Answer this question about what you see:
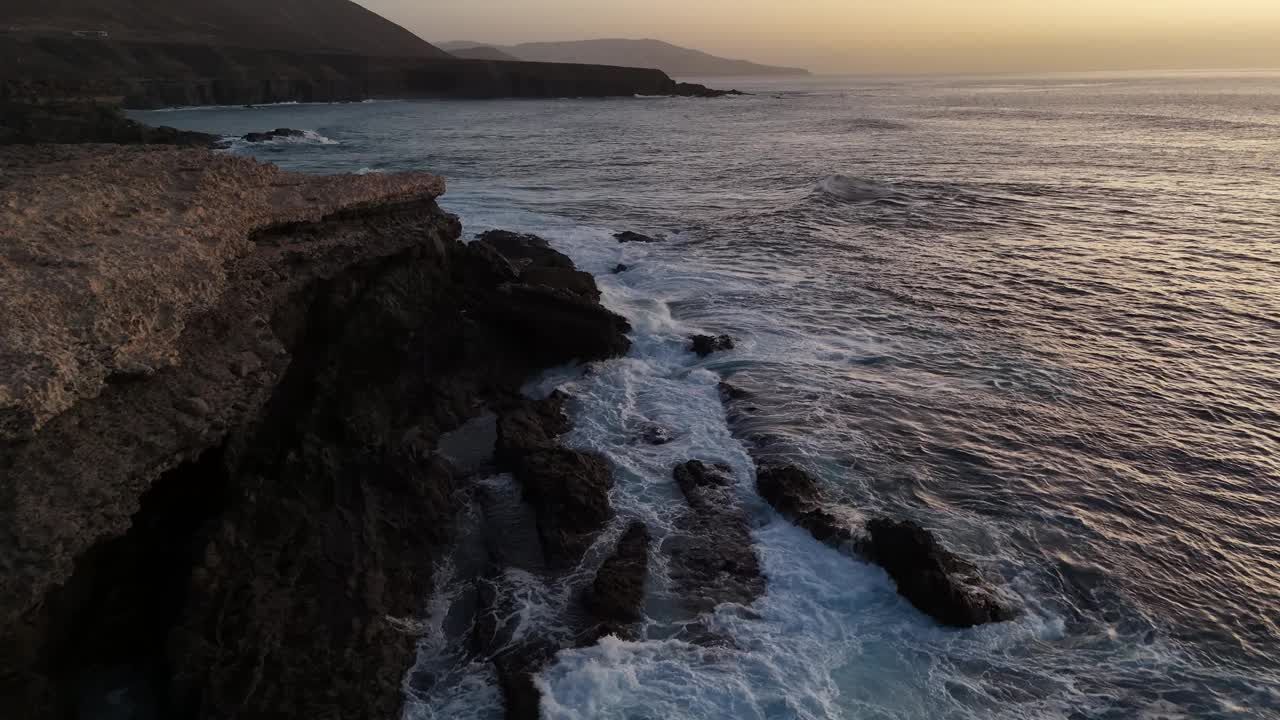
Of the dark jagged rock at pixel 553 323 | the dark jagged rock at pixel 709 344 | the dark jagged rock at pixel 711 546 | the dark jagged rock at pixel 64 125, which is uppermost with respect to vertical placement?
the dark jagged rock at pixel 64 125

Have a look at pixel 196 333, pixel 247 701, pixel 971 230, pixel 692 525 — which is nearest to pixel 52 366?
pixel 196 333

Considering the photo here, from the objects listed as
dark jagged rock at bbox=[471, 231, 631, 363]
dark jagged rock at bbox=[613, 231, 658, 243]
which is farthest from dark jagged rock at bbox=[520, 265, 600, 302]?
dark jagged rock at bbox=[613, 231, 658, 243]

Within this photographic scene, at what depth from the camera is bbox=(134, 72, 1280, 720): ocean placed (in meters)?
7.62

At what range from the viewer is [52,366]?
6.02m

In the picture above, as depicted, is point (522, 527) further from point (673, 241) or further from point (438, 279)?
point (673, 241)

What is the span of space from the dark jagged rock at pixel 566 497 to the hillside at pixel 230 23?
10457cm

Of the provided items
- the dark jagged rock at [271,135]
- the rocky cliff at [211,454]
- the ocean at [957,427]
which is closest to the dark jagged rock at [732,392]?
the ocean at [957,427]

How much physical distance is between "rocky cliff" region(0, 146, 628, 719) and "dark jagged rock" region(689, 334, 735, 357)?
5.30 m

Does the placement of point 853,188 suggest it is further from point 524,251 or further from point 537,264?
point 537,264

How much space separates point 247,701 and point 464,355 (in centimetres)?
816

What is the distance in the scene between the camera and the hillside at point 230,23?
100125 millimetres

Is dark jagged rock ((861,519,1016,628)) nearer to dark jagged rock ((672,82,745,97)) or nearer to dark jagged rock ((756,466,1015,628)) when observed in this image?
dark jagged rock ((756,466,1015,628))

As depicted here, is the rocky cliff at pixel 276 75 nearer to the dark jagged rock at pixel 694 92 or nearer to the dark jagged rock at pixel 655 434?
the dark jagged rock at pixel 694 92

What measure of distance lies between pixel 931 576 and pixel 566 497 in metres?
4.81
